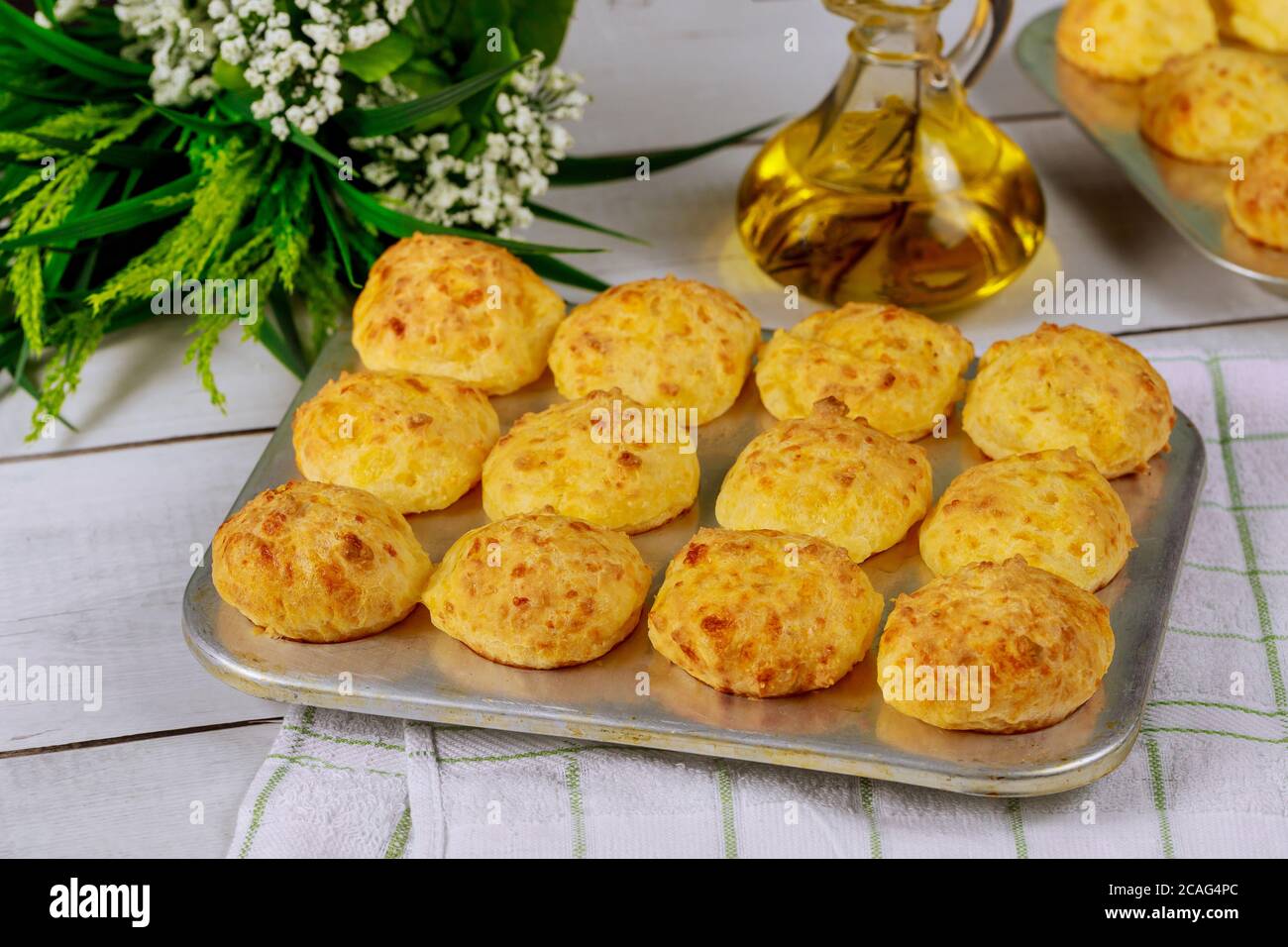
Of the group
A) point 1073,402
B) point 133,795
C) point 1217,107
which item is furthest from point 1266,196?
point 133,795

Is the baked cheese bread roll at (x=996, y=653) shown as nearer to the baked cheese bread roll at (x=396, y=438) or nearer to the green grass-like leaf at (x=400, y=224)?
the baked cheese bread roll at (x=396, y=438)

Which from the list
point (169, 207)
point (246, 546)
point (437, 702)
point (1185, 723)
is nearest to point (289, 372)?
point (169, 207)

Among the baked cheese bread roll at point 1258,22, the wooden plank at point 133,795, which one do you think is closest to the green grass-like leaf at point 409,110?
the wooden plank at point 133,795

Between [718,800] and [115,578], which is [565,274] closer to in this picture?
[115,578]

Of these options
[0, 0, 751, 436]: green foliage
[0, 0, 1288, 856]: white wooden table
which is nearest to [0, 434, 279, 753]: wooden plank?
[0, 0, 1288, 856]: white wooden table

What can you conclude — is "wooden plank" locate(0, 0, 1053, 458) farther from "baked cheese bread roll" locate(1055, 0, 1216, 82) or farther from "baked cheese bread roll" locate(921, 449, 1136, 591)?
"baked cheese bread roll" locate(921, 449, 1136, 591)

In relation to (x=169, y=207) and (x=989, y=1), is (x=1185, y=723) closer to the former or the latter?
(x=989, y=1)
